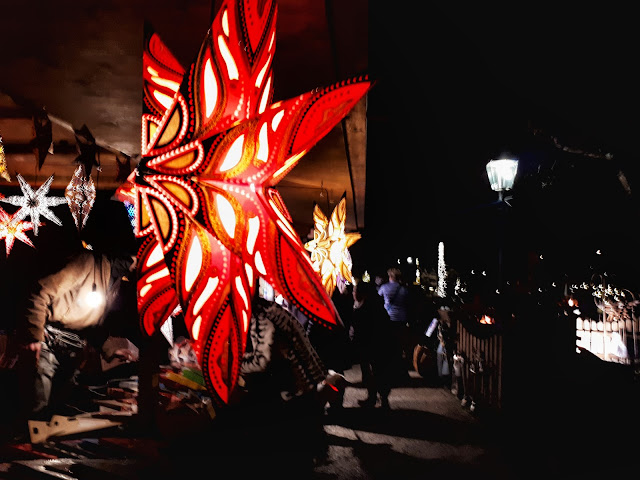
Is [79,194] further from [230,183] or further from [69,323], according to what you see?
[230,183]

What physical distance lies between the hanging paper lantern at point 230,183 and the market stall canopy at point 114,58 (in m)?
0.91

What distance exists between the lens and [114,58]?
4.51 meters

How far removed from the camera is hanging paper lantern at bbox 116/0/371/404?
7.73 feet

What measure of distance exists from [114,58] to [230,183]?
8.95ft

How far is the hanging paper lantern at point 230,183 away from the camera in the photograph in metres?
2.36

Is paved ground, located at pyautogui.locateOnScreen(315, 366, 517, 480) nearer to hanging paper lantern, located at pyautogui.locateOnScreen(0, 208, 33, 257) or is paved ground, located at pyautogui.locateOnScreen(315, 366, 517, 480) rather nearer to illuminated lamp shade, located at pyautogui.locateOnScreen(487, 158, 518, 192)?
illuminated lamp shade, located at pyautogui.locateOnScreen(487, 158, 518, 192)

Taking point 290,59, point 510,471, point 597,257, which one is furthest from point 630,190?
point 597,257

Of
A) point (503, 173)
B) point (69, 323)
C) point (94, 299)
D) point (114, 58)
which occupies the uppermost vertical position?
point (503, 173)

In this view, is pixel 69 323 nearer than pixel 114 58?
No

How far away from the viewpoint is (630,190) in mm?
8062

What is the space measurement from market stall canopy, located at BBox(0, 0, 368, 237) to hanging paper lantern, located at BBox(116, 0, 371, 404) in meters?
0.91

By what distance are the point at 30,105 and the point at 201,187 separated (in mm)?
4137

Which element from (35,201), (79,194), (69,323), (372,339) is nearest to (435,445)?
(372,339)

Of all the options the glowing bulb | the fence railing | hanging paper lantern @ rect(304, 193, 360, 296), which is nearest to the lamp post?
the fence railing
